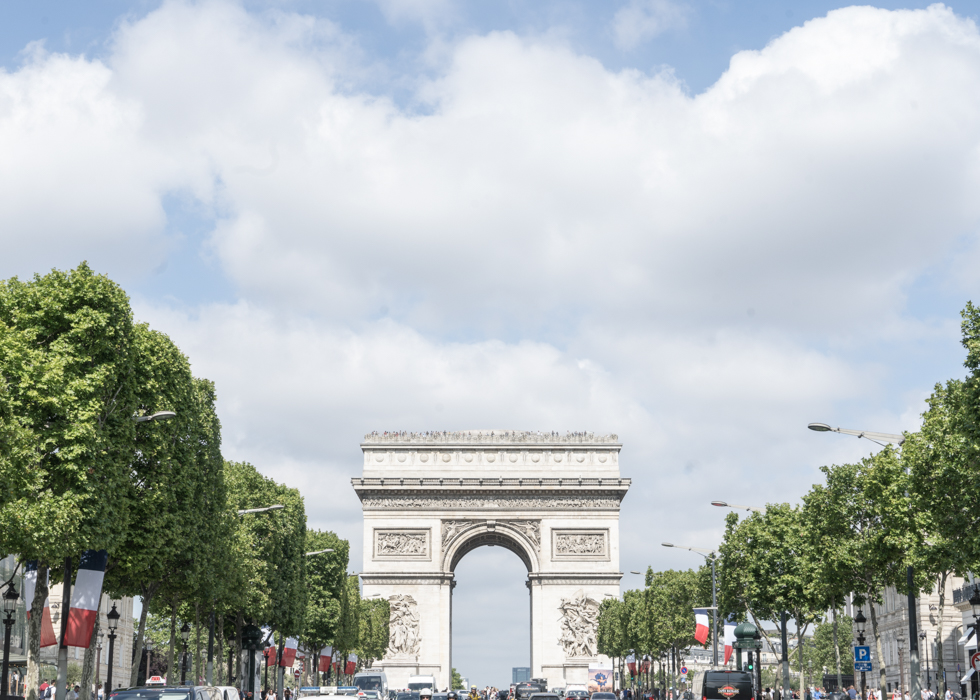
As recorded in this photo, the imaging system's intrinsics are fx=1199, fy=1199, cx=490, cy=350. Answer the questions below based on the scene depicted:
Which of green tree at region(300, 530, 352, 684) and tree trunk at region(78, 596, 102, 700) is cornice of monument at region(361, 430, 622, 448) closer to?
green tree at region(300, 530, 352, 684)

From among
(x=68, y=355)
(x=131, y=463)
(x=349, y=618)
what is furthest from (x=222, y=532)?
(x=349, y=618)

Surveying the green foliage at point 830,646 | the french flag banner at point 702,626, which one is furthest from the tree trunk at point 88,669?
the green foliage at point 830,646

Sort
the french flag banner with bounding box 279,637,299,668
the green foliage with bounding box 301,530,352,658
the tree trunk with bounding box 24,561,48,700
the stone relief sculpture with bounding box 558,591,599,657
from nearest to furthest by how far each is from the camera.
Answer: the tree trunk with bounding box 24,561,48,700 → the french flag banner with bounding box 279,637,299,668 → the green foliage with bounding box 301,530,352,658 → the stone relief sculpture with bounding box 558,591,599,657

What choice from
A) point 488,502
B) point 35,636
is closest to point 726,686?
point 35,636

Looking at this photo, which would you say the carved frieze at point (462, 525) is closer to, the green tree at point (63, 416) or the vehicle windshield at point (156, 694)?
the green tree at point (63, 416)

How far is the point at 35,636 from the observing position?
3347cm

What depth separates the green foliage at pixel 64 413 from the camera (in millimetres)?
29984

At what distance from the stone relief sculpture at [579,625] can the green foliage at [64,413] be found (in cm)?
7119

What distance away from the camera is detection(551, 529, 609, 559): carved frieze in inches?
4129

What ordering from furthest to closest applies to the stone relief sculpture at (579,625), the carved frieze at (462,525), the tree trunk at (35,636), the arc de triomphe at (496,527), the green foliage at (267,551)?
the carved frieze at (462,525)
the arc de triomphe at (496,527)
the stone relief sculpture at (579,625)
the green foliage at (267,551)
the tree trunk at (35,636)

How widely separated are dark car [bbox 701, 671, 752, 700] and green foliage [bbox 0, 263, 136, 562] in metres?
25.0

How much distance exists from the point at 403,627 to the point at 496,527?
11.7 metres

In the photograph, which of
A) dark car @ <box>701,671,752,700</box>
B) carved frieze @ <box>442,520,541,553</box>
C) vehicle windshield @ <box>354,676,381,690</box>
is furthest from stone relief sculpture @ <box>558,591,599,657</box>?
dark car @ <box>701,671,752,700</box>

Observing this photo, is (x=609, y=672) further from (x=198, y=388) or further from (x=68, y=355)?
(x=68, y=355)
